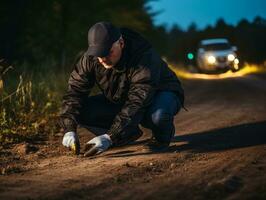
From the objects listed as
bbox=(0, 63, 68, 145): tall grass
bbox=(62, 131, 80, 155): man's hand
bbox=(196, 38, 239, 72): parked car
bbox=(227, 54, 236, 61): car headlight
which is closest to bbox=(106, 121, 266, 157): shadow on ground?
bbox=(62, 131, 80, 155): man's hand

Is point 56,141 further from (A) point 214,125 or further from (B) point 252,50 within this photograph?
(B) point 252,50

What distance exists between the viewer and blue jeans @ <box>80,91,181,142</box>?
5.62 meters

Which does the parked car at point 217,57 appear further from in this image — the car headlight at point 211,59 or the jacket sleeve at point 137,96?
the jacket sleeve at point 137,96

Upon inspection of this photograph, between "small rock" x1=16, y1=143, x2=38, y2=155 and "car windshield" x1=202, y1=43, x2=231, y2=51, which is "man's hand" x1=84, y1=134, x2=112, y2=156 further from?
"car windshield" x1=202, y1=43, x2=231, y2=51

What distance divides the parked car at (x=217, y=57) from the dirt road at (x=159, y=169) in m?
16.6

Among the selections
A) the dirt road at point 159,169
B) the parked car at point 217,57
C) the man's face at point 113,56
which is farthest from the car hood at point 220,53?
the man's face at point 113,56

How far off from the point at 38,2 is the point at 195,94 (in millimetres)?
8974

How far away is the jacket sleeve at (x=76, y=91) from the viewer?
18.2 feet

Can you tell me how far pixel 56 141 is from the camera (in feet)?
22.1

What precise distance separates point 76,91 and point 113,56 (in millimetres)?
680

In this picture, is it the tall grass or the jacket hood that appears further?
the tall grass

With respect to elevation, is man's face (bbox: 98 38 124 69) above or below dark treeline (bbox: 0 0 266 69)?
below

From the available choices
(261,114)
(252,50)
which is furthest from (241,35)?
(261,114)

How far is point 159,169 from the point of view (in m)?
4.88
